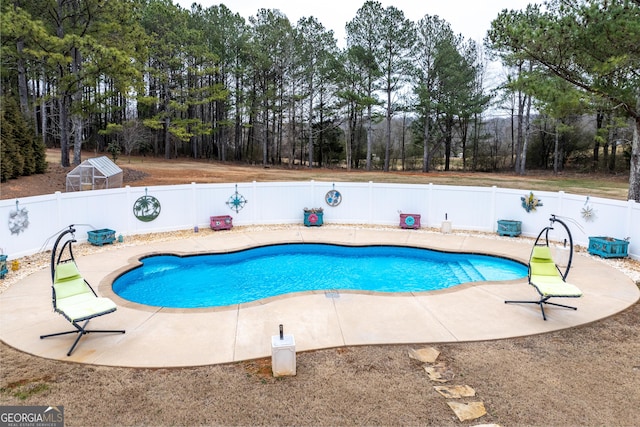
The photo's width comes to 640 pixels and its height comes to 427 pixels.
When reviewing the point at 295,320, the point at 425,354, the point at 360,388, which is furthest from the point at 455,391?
the point at 295,320

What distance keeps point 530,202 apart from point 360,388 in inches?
433

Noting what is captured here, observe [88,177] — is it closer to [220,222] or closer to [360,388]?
[220,222]

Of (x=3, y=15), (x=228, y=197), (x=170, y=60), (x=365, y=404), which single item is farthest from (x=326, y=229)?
(x=170, y=60)

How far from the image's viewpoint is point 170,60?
117ft

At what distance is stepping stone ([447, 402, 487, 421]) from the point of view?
15.1 feet

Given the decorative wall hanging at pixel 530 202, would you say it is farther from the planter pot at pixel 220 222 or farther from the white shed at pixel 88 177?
the white shed at pixel 88 177

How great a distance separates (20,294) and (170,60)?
31630 mm

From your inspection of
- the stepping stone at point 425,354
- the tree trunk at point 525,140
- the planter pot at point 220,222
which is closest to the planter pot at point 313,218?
the planter pot at point 220,222

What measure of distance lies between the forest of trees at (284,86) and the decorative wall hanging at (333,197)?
509 inches

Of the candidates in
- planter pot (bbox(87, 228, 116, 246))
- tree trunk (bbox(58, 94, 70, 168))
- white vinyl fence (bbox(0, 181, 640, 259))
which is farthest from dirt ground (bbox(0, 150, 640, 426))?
tree trunk (bbox(58, 94, 70, 168))

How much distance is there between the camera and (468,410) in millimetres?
4723

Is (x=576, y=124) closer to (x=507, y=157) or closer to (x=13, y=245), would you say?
(x=507, y=157)

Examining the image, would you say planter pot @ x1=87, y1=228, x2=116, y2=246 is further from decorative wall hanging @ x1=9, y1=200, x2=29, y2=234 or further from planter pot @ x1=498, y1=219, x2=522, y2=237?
planter pot @ x1=498, y1=219, x2=522, y2=237

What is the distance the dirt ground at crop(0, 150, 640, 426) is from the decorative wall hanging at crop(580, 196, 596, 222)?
6840 millimetres
